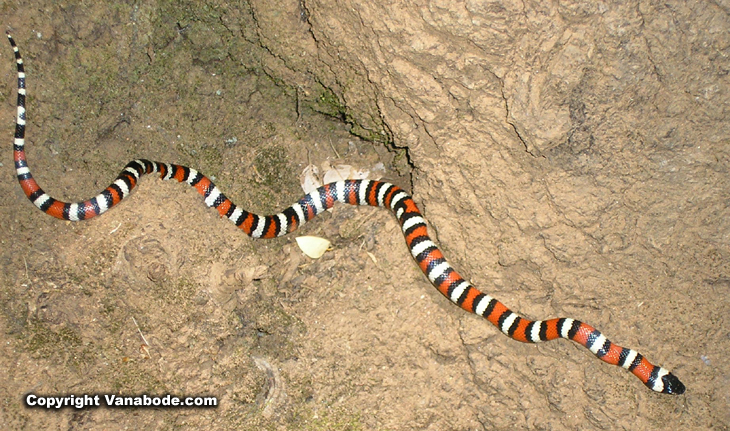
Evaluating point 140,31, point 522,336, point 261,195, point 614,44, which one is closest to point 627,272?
point 522,336

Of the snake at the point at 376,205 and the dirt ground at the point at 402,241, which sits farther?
the snake at the point at 376,205

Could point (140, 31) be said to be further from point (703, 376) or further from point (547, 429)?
point (703, 376)

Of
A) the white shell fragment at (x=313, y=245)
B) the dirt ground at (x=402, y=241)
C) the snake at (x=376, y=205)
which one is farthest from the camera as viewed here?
the white shell fragment at (x=313, y=245)

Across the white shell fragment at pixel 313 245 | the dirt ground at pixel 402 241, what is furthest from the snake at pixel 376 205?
the white shell fragment at pixel 313 245

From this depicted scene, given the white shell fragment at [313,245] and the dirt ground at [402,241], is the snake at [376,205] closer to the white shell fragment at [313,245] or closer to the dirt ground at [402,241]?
the dirt ground at [402,241]

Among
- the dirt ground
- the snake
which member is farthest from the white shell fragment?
the snake
